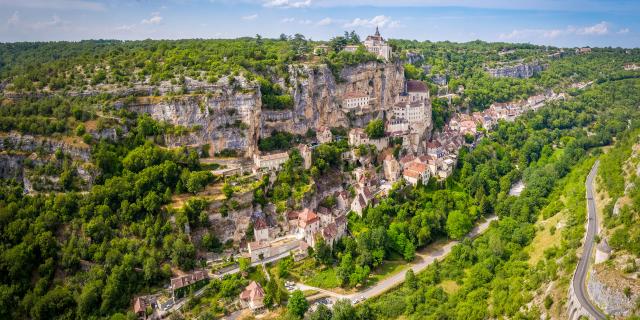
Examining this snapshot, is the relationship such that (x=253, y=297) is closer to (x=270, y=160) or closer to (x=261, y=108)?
(x=270, y=160)

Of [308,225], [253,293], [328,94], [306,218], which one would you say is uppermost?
[328,94]

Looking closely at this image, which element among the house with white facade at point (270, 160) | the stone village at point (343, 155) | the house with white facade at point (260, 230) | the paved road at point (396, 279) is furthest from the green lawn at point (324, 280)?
the house with white facade at point (270, 160)

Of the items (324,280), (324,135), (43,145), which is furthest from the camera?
(324,135)

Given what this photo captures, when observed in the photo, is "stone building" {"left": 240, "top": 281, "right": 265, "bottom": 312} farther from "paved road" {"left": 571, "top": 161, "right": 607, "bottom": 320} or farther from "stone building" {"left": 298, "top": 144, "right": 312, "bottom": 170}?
"paved road" {"left": 571, "top": 161, "right": 607, "bottom": 320}

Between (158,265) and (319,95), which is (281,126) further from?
(158,265)

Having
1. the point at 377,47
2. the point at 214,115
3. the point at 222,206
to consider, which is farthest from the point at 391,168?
the point at 377,47

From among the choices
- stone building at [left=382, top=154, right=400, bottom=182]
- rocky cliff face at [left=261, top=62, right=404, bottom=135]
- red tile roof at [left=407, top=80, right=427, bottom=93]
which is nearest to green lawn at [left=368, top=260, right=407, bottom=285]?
stone building at [left=382, top=154, right=400, bottom=182]

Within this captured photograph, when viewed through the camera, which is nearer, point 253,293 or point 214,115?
point 253,293
